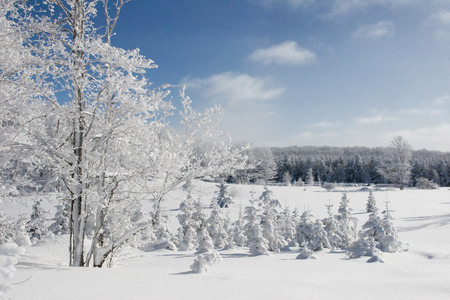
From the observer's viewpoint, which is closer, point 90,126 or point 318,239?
point 90,126

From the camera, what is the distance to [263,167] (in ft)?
219

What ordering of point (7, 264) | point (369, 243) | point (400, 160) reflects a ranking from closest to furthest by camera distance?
point (7, 264)
point (369, 243)
point (400, 160)

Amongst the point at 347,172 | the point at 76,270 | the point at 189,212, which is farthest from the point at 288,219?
the point at 347,172

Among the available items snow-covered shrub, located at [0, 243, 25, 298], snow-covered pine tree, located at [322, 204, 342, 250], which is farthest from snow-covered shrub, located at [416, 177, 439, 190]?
snow-covered shrub, located at [0, 243, 25, 298]

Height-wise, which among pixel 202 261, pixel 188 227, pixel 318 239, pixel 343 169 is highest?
pixel 343 169

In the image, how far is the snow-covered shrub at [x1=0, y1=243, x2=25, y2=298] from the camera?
1.86 metres

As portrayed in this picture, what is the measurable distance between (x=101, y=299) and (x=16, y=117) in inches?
180

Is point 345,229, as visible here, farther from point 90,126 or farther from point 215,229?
point 90,126

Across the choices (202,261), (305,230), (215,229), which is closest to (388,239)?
(305,230)

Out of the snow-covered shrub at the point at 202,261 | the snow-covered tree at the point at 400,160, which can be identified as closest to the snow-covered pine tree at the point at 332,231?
the snow-covered shrub at the point at 202,261

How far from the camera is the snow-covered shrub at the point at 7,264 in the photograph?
186cm

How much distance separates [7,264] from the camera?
1937 mm

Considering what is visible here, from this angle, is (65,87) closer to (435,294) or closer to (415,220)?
(435,294)

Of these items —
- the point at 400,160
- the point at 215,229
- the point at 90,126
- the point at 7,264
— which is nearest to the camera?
the point at 7,264
